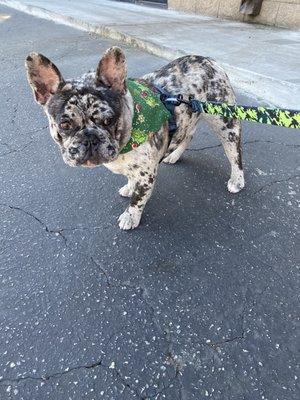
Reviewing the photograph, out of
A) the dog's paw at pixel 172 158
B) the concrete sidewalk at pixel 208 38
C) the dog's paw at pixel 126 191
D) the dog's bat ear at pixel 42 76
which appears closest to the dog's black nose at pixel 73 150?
the dog's bat ear at pixel 42 76

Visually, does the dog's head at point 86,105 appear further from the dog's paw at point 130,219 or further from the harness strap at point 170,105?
the dog's paw at point 130,219

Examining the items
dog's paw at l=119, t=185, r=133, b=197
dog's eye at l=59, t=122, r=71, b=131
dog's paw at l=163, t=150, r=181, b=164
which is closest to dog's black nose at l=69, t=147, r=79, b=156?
dog's eye at l=59, t=122, r=71, b=131

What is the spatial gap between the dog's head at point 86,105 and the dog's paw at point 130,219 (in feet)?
2.28

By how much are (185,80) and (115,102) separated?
29.9 inches

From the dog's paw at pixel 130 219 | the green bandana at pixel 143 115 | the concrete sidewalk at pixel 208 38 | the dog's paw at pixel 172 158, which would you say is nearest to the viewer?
the green bandana at pixel 143 115

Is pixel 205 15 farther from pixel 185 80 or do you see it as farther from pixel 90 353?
pixel 90 353

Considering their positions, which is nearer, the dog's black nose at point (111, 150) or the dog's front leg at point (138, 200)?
the dog's black nose at point (111, 150)

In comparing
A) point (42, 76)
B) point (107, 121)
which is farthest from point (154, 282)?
point (42, 76)

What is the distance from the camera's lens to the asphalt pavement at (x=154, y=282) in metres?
1.79

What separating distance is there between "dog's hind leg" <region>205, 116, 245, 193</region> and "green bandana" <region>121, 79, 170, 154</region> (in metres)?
0.61

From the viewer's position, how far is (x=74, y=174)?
3.28m

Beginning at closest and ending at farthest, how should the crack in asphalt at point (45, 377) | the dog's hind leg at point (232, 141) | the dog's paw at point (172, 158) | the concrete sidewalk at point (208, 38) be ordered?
1. the crack in asphalt at point (45, 377)
2. the dog's hind leg at point (232, 141)
3. the dog's paw at point (172, 158)
4. the concrete sidewalk at point (208, 38)

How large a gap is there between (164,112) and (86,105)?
23.8 inches

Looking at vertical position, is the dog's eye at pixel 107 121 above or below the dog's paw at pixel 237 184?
above
